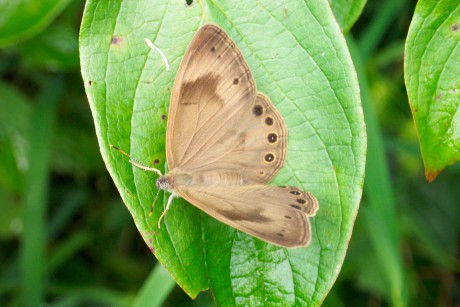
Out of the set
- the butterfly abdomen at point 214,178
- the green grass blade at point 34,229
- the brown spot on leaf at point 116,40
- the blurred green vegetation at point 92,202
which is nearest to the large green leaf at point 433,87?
the butterfly abdomen at point 214,178

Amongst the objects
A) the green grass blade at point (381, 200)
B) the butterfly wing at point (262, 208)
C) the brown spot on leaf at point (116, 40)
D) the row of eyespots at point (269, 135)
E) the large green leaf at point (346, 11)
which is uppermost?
the brown spot on leaf at point (116, 40)

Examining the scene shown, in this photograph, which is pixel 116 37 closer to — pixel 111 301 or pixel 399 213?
pixel 111 301

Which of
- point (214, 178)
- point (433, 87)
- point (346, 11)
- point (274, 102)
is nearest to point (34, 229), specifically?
point (214, 178)

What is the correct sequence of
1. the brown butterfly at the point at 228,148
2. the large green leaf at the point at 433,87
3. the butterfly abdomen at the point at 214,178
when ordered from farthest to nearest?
the butterfly abdomen at the point at 214,178, the brown butterfly at the point at 228,148, the large green leaf at the point at 433,87

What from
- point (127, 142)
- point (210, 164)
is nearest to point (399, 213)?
point (210, 164)

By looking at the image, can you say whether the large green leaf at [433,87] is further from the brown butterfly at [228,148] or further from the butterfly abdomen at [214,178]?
the butterfly abdomen at [214,178]

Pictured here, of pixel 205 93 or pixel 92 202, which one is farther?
pixel 92 202

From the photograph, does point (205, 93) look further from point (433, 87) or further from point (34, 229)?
point (34, 229)
